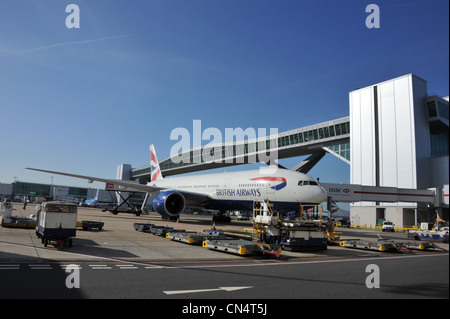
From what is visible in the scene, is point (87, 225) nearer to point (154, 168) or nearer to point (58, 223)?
point (58, 223)

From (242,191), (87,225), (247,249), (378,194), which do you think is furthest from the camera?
(378,194)

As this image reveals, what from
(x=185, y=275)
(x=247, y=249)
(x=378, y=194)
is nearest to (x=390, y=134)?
(x=378, y=194)

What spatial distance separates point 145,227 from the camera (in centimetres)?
2286

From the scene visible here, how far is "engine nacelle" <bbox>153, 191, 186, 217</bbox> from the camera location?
30859 mm

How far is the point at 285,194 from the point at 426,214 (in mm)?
36873

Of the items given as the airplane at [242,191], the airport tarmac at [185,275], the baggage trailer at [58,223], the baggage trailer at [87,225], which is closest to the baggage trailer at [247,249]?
the airport tarmac at [185,275]

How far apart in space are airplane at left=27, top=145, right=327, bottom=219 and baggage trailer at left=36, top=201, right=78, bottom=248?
16.7m

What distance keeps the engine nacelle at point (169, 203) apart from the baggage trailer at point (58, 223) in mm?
16734

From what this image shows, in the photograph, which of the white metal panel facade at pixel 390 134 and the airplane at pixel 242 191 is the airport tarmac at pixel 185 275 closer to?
the airplane at pixel 242 191

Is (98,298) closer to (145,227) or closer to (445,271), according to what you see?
(445,271)

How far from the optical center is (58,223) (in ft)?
44.5

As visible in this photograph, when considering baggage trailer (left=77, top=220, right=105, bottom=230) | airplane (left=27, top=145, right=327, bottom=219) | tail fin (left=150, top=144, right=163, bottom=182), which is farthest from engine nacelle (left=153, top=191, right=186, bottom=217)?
tail fin (left=150, top=144, right=163, bottom=182)

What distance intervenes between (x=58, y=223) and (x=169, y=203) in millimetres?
18444
